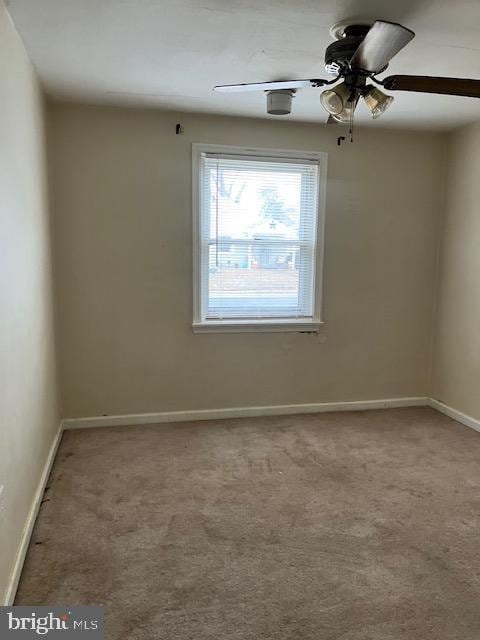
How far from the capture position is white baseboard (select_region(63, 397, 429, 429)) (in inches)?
140

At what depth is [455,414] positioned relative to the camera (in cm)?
384

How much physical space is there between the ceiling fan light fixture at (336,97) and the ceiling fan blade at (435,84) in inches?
7.7

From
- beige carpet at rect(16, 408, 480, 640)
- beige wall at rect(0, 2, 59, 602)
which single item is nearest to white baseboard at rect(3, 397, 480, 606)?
beige carpet at rect(16, 408, 480, 640)

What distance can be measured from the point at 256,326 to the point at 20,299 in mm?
1976

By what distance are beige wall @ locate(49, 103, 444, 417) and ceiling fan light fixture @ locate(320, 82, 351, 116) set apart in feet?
5.20

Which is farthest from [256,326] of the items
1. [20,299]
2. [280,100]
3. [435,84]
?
[435,84]

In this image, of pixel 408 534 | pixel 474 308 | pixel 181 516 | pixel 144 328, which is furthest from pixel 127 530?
pixel 474 308

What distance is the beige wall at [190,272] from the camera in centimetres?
335

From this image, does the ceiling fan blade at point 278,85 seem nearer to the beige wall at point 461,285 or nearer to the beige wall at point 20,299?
the beige wall at point 20,299

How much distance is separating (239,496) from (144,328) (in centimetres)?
156

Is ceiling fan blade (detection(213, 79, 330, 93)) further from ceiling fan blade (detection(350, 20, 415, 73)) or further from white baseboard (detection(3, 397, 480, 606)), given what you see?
white baseboard (detection(3, 397, 480, 606))

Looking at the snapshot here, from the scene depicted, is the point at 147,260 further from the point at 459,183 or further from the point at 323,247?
the point at 459,183

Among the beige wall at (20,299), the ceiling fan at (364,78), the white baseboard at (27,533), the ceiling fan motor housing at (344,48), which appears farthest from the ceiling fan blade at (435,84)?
the white baseboard at (27,533)

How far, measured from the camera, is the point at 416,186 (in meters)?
3.89
